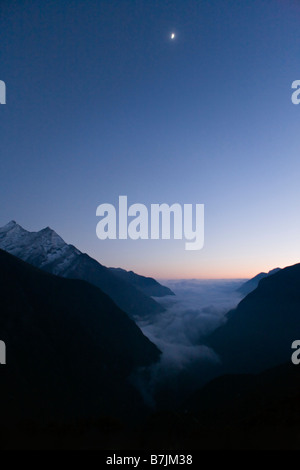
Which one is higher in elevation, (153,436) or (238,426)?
(238,426)

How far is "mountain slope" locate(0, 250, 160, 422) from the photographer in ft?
312

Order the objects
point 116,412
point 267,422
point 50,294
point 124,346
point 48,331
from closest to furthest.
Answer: point 267,422
point 116,412
point 48,331
point 50,294
point 124,346

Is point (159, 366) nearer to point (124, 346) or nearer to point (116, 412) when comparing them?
point (124, 346)

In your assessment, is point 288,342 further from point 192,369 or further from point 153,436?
point 153,436

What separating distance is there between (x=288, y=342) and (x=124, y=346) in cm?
13059

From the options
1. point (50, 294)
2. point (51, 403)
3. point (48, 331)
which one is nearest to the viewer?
point (51, 403)

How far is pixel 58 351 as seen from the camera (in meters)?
123

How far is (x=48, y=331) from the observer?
126062 mm

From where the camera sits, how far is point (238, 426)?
46781 millimetres

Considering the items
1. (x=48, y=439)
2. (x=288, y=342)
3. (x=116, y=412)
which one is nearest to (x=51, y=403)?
(x=116, y=412)

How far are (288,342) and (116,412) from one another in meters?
140

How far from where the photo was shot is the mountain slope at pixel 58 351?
95.1 meters
